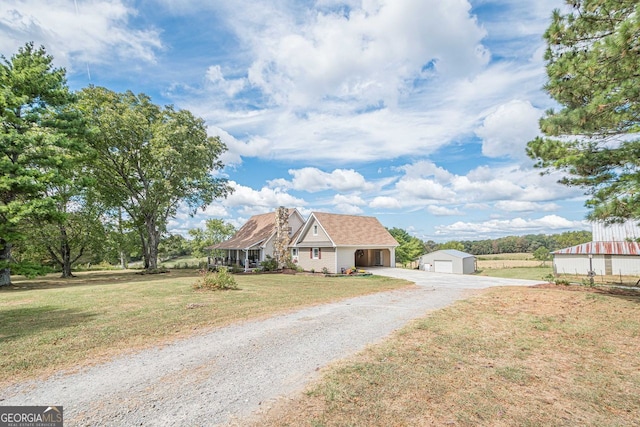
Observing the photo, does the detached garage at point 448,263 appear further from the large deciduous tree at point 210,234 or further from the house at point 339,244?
the large deciduous tree at point 210,234

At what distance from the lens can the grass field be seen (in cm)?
624

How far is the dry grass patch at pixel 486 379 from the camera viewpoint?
13.3 ft

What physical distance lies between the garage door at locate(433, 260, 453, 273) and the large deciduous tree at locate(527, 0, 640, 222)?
20.4m

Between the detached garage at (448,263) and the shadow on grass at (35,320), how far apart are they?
1167 inches

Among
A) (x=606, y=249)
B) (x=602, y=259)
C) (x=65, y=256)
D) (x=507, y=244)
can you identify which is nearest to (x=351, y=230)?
(x=602, y=259)

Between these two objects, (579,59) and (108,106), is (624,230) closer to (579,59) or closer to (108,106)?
(579,59)

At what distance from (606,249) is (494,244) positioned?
69.5 meters

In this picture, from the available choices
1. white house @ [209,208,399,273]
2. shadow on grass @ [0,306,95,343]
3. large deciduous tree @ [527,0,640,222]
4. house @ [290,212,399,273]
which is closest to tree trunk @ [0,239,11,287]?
shadow on grass @ [0,306,95,343]

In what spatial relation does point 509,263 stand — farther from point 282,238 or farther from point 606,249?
point 282,238

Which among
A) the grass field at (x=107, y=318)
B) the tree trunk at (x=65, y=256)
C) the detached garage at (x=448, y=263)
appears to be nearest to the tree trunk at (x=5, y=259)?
the tree trunk at (x=65, y=256)

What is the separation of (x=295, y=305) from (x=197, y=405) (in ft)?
24.8

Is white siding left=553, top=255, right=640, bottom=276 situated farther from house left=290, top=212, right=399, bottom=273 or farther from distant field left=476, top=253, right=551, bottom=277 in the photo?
house left=290, top=212, right=399, bottom=273

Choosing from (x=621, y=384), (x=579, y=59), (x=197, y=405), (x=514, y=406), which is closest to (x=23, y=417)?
(x=197, y=405)

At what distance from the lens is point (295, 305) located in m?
11.8
